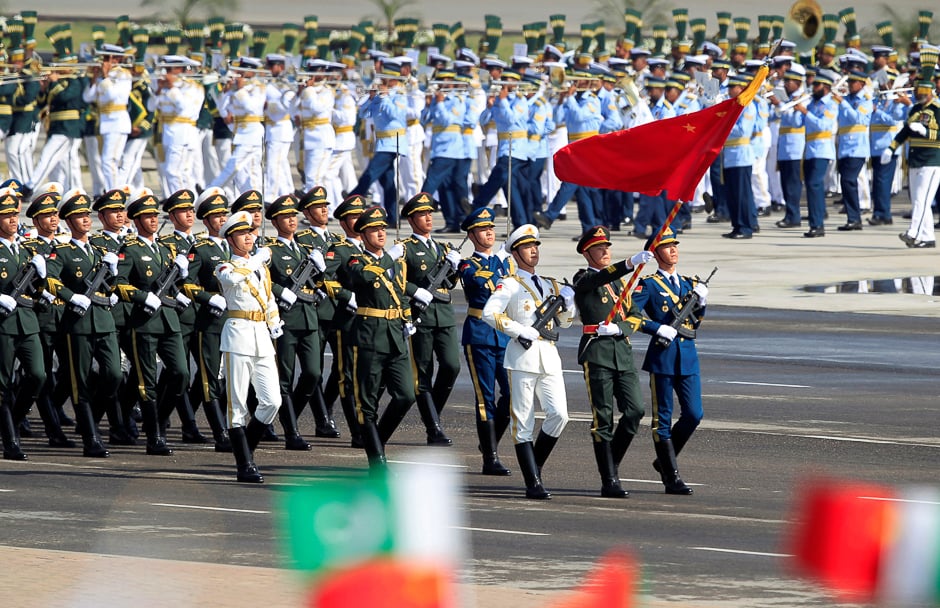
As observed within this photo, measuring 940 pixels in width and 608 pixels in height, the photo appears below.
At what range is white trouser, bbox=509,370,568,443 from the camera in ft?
33.2

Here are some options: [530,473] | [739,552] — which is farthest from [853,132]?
[739,552]

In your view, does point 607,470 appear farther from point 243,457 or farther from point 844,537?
point 844,537

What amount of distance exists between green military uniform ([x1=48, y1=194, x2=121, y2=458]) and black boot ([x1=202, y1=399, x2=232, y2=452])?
59cm

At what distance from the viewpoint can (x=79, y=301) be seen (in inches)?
456

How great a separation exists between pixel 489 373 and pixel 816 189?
49.0 ft

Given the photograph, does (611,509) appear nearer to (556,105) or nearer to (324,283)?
(324,283)

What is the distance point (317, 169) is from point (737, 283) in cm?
781

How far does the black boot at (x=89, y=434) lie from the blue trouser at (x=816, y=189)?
15.3 meters

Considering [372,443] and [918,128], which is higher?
[372,443]

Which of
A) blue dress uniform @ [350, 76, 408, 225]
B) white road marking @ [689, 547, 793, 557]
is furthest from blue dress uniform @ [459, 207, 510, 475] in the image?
blue dress uniform @ [350, 76, 408, 225]

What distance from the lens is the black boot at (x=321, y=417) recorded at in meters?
12.5

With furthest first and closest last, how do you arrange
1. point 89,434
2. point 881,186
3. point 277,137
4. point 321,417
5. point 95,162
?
point 95,162, point 881,186, point 277,137, point 321,417, point 89,434

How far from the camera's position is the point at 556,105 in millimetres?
27422

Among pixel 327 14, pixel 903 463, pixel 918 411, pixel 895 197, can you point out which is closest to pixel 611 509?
pixel 903 463
